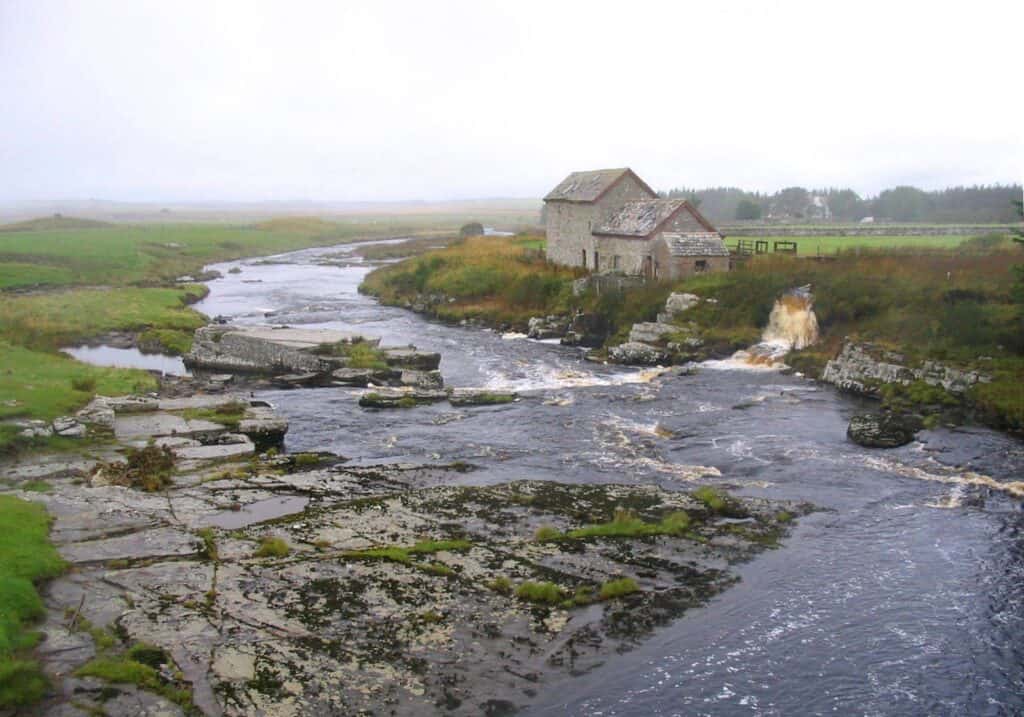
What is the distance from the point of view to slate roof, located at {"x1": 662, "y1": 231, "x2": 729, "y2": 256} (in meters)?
56.3

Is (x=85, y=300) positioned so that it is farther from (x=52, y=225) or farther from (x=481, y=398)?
(x=52, y=225)

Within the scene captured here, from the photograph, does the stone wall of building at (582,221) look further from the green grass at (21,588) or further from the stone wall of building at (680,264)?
the green grass at (21,588)

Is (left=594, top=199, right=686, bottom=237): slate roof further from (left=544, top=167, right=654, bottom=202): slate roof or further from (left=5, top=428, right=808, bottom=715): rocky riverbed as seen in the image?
(left=5, top=428, right=808, bottom=715): rocky riverbed

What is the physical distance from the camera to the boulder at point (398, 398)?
3725 cm

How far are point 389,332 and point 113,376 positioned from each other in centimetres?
2213

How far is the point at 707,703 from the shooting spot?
51.8 ft

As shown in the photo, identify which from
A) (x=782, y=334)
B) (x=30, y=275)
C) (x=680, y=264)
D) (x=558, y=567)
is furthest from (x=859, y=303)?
(x=30, y=275)

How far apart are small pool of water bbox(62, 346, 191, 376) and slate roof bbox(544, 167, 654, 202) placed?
98.7ft

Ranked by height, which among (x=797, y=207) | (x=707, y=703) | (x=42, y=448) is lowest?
(x=707, y=703)

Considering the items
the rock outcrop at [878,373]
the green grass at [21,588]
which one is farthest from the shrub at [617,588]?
the rock outcrop at [878,373]

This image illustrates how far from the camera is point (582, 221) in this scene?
65562 millimetres

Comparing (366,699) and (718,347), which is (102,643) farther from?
(718,347)

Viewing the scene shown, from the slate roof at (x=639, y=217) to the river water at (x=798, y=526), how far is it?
12.4 meters

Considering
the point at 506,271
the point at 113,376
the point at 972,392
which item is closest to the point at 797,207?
the point at 506,271
